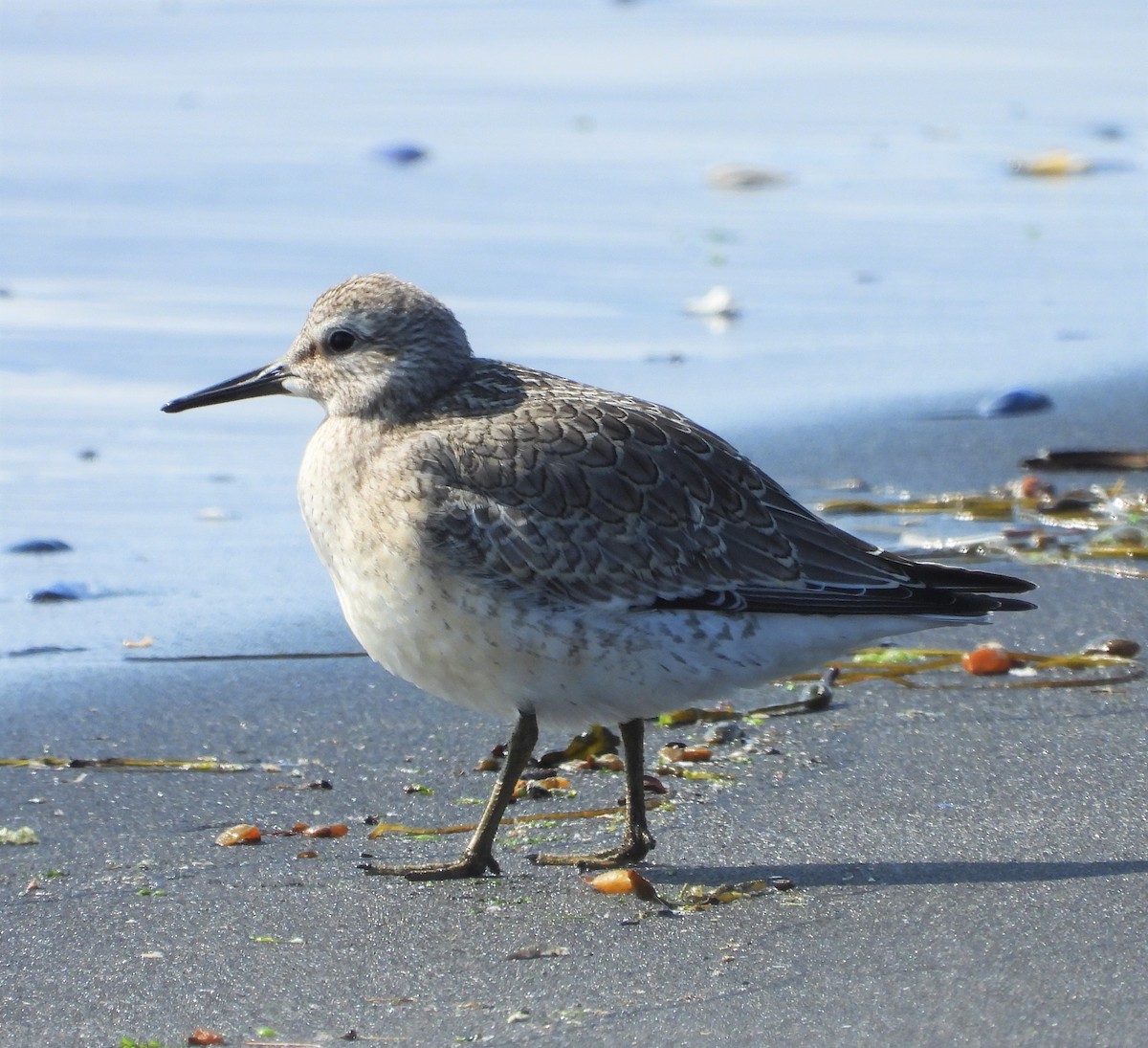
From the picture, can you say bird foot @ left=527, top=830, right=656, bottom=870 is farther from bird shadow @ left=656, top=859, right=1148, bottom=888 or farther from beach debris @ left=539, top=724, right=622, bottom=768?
beach debris @ left=539, top=724, right=622, bottom=768

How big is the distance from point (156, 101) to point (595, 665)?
1121 cm

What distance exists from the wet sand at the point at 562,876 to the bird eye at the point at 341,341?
1.04 metres

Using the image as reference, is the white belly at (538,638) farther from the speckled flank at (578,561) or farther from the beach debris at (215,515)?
the beach debris at (215,515)

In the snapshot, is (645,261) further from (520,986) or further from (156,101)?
(520,986)

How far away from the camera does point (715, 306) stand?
10.3 m

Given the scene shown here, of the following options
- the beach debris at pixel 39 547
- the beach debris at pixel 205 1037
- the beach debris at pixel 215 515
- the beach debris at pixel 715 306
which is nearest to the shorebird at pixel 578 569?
the beach debris at pixel 205 1037

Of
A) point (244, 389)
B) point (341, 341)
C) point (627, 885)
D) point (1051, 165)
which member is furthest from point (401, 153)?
point (627, 885)

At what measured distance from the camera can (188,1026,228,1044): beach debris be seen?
12.2 feet

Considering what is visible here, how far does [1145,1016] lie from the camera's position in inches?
145

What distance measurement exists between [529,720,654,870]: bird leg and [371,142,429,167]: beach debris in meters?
8.98

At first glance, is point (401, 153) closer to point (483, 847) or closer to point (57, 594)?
point (57, 594)

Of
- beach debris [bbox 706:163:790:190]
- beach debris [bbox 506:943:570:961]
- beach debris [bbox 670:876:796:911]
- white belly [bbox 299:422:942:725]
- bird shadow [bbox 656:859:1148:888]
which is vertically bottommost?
beach debris [bbox 506:943:570:961]

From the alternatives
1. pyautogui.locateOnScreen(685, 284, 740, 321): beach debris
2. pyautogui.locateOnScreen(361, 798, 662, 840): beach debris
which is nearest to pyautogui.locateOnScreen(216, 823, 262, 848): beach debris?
pyautogui.locateOnScreen(361, 798, 662, 840): beach debris

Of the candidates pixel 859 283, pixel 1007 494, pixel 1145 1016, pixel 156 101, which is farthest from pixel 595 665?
pixel 156 101
